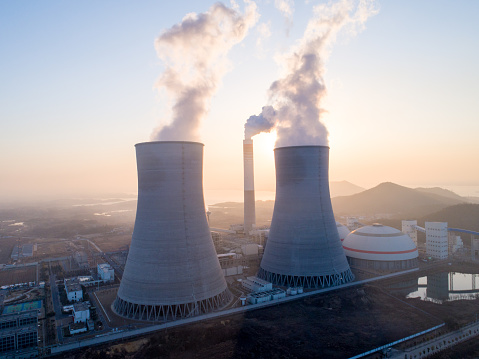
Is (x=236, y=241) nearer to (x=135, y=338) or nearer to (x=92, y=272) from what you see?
(x=92, y=272)

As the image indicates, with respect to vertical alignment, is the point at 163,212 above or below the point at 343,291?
above

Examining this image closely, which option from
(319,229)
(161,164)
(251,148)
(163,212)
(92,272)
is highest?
(251,148)

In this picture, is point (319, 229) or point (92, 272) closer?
point (319, 229)

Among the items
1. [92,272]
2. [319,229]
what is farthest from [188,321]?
[92,272]

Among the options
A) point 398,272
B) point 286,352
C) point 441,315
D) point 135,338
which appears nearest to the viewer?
point 286,352

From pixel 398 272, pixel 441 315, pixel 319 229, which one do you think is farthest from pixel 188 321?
pixel 398 272

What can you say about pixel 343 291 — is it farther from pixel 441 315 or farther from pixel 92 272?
pixel 92 272

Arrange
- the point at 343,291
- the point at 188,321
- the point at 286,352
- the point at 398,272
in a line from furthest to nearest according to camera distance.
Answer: the point at 398,272 → the point at 343,291 → the point at 188,321 → the point at 286,352
